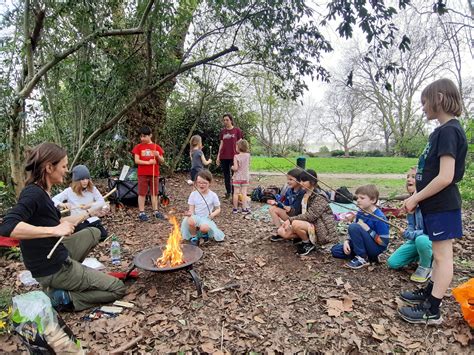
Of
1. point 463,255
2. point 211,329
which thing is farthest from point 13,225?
point 463,255

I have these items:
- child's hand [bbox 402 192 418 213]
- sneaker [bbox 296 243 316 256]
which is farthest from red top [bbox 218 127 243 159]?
child's hand [bbox 402 192 418 213]

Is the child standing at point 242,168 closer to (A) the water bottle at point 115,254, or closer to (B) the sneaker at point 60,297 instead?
(A) the water bottle at point 115,254

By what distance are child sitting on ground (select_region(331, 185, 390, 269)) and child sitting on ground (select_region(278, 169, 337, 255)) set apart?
0.38 m

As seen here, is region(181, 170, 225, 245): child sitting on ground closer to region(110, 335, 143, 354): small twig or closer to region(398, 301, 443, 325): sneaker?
region(110, 335, 143, 354): small twig

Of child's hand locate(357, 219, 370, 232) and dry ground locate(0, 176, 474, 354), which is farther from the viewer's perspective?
child's hand locate(357, 219, 370, 232)

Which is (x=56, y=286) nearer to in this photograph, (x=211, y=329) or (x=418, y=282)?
(x=211, y=329)

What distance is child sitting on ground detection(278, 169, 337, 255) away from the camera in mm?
3957

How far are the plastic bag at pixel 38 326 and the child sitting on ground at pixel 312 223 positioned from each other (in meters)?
2.71

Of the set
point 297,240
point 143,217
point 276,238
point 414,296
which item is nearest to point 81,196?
point 143,217

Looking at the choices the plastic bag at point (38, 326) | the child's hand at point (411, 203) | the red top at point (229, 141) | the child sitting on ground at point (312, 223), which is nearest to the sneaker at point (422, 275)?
the child sitting on ground at point (312, 223)

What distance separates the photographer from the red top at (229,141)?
23.0 feet

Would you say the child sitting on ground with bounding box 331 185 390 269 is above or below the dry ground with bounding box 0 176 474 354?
above

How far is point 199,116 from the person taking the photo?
34.8 feet

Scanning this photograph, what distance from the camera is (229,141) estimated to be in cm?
704
